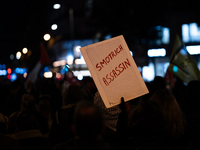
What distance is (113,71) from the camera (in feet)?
11.3

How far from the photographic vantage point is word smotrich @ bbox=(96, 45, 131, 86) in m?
3.41

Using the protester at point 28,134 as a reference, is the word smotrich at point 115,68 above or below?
above

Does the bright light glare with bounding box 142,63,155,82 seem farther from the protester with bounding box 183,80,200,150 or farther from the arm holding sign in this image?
the arm holding sign

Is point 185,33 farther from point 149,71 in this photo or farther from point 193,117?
Answer: point 193,117

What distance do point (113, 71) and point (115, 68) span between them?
5 centimetres

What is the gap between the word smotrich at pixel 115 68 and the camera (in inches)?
134

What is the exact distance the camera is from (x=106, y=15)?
1183 inches

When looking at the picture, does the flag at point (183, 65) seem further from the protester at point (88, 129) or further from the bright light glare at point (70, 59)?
the bright light glare at point (70, 59)

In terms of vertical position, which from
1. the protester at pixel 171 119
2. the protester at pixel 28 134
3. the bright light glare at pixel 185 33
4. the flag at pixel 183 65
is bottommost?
the bright light glare at pixel 185 33

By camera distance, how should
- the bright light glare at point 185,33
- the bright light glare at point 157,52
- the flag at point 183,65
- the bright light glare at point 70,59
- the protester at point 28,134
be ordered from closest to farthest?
the protester at point 28,134, the flag at point 183,65, the bright light glare at point 185,33, the bright light glare at point 157,52, the bright light glare at point 70,59

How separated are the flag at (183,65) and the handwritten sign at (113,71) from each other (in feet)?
14.4

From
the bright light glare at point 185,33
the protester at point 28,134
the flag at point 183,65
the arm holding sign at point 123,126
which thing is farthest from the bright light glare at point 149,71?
the arm holding sign at point 123,126

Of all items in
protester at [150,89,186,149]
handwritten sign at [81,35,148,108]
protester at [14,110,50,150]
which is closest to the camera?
protester at [150,89,186,149]

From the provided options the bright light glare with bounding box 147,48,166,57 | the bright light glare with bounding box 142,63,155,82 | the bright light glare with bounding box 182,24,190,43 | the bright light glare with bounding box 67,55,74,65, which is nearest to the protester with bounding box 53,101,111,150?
the bright light glare with bounding box 142,63,155,82
